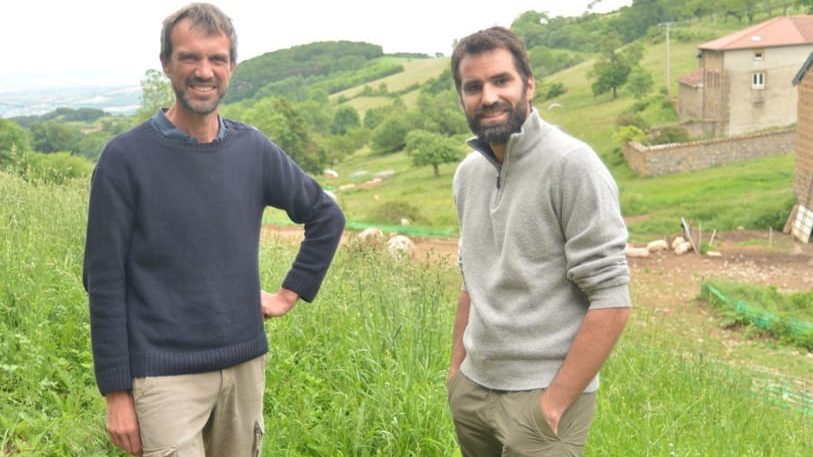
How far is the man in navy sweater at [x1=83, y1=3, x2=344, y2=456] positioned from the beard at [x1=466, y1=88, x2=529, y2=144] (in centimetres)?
70

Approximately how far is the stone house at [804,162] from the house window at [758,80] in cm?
1436

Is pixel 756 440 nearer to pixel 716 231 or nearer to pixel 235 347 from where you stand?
pixel 235 347

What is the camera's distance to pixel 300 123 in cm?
5897

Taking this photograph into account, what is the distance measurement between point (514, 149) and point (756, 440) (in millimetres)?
3657

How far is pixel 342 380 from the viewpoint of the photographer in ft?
14.3

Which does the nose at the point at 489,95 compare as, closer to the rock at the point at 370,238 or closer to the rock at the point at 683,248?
the rock at the point at 370,238

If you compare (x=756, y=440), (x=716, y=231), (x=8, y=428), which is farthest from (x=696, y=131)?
(x=8, y=428)

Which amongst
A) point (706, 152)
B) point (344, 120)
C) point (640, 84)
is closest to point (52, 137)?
point (344, 120)

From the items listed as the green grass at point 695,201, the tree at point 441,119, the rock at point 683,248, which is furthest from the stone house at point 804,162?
the tree at point 441,119

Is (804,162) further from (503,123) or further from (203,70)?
(203,70)

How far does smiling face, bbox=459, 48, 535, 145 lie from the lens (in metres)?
2.51

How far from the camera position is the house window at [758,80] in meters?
39.8

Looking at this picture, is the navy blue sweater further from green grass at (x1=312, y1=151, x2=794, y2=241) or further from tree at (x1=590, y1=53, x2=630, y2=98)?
tree at (x1=590, y1=53, x2=630, y2=98)

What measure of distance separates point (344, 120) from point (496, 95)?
8958 centimetres
